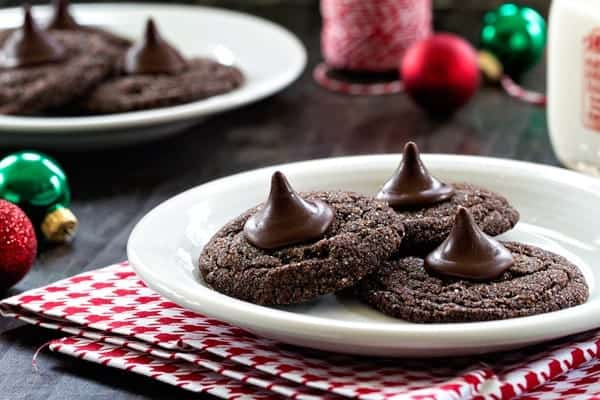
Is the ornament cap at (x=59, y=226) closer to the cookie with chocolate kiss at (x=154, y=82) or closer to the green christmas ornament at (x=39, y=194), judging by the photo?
the green christmas ornament at (x=39, y=194)

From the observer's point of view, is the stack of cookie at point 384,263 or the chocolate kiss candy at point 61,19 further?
the chocolate kiss candy at point 61,19

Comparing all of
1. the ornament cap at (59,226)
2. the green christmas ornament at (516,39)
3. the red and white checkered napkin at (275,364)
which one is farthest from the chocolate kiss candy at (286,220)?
the green christmas ornament at (516,39)

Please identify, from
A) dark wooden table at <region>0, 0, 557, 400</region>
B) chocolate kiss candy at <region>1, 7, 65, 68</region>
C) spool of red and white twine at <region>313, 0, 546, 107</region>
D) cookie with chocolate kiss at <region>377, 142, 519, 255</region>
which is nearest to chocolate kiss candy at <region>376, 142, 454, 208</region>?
cookie with chocolate kiss at <region>377, 142, 519, 255</region>

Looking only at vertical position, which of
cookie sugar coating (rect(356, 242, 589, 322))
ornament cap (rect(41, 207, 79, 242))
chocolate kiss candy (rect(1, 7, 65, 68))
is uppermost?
cookie sugar coating (rect(356, 242, 589, 322))

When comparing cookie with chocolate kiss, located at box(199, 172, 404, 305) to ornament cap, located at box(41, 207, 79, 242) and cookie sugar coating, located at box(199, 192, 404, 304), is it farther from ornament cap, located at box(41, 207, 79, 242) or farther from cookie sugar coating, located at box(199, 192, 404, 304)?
ornament cap, located at box(41, 207, 79, 242)

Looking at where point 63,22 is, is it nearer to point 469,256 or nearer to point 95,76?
point 95,76

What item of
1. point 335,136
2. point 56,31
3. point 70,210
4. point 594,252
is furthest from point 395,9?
point 594,252

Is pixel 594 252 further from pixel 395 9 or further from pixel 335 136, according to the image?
pixel 395 9
